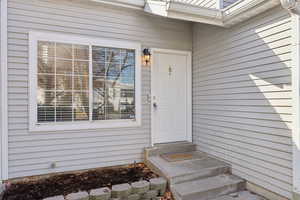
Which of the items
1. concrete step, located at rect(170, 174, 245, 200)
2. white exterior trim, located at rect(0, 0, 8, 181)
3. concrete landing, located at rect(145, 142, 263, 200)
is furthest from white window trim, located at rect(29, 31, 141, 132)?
concrete step, located at rect(170, 174, 245, 200)

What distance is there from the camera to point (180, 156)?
153 inches

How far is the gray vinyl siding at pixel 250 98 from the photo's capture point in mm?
2588

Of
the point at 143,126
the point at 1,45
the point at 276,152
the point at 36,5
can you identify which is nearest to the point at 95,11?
the point at 36,5

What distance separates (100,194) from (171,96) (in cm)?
247

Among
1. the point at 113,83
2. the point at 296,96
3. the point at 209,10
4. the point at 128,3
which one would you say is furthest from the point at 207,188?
the point at 128,3

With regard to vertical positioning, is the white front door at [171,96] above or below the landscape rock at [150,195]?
above

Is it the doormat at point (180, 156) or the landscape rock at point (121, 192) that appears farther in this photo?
the doormat at point (180, 156)

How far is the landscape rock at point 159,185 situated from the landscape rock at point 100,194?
0.66m

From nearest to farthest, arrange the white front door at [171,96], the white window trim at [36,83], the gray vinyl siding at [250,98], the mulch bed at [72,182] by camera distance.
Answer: the gray vinyl siding at [250,98]
the mulch bed at [72,182]
the white window trim at [36,83]
the white front door at [171,96]

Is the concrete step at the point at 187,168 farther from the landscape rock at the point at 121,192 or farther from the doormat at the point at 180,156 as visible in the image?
the landscape rock at the point at 121,192

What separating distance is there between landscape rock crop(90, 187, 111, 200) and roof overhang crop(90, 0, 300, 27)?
9.72ft

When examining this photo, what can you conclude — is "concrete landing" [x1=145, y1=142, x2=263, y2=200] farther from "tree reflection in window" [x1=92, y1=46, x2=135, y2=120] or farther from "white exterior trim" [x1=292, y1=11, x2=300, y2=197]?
"tree reflection in window" [x1=92, y1=46, x2=135, y2=120]

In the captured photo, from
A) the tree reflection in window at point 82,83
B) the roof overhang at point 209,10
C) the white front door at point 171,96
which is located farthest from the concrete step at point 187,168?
the roof overhang at point 209,10

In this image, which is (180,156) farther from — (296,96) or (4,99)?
(4,99)
